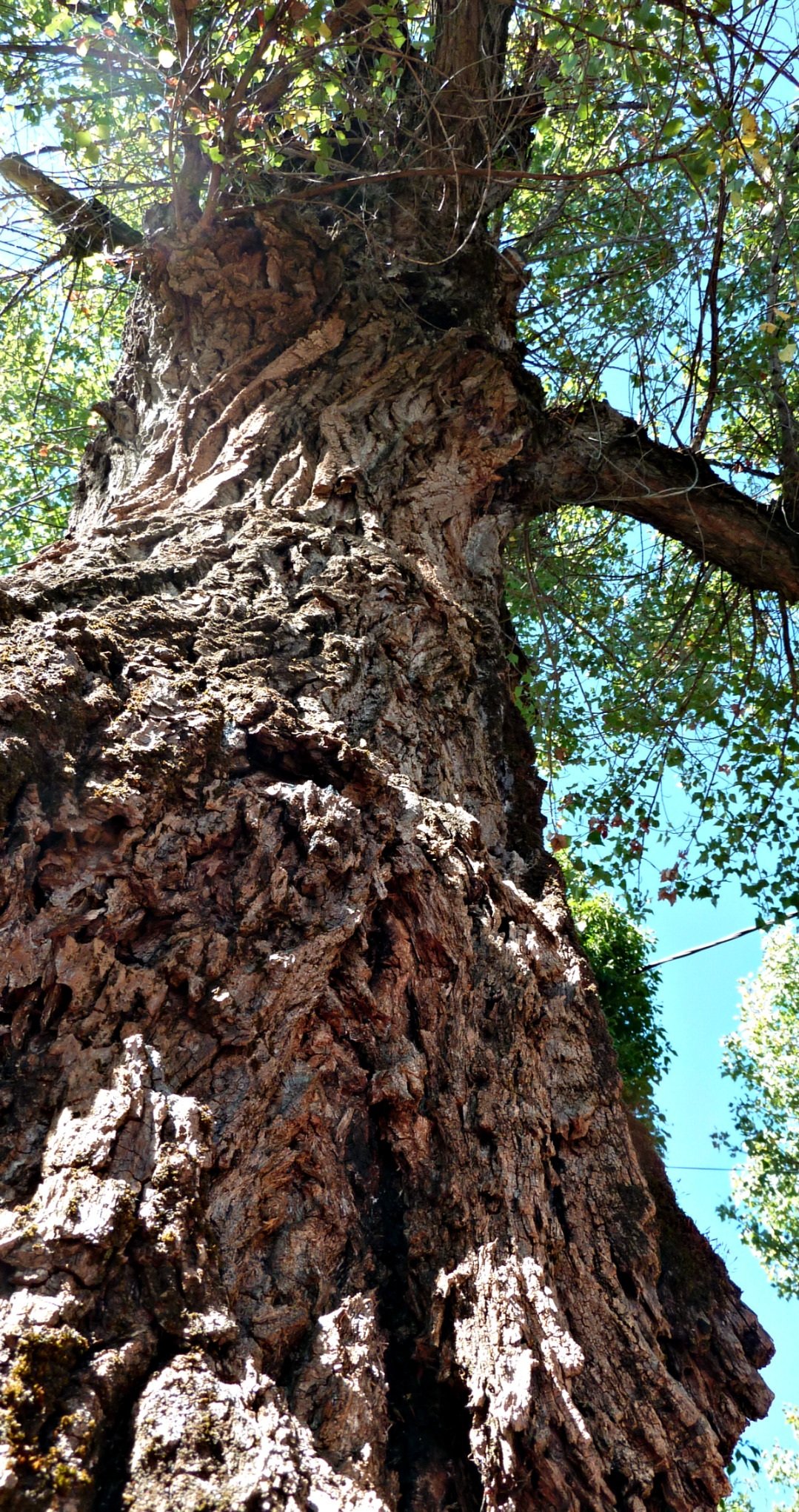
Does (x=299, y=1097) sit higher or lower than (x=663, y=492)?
lower

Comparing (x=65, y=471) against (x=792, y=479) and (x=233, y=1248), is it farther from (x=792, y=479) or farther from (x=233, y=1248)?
(x=233, y=1248)

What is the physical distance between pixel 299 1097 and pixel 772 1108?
16429mm

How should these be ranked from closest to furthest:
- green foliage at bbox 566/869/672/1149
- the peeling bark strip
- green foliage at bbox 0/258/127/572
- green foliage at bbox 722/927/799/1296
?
the peeling bark strip, green foliage at bbox 0/258/127/572, green foliage at bbox 566/869/672/1149, green foliage at bbox 722/927/799/1296

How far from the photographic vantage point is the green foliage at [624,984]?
1023cm

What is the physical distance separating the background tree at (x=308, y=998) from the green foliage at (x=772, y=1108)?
44.8 feet

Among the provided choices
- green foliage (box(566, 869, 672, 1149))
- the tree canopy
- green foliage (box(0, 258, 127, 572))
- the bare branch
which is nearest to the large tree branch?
the tree canopy

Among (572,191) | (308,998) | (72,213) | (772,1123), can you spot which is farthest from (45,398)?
(772,1123)

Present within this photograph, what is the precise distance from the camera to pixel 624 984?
35.0ft

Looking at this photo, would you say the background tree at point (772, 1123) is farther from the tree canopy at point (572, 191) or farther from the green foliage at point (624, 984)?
the tree canopy at point (572, 191)

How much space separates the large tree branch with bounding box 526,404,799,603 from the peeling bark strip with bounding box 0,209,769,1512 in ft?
5.78

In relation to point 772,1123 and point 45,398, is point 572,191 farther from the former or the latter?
point 772,1123

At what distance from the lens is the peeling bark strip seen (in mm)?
1138

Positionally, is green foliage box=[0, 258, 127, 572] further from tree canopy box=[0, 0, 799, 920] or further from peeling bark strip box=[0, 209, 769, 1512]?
peeling bark strip box=[0, 209, 769, 1512]

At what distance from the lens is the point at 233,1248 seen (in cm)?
136
